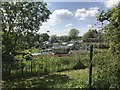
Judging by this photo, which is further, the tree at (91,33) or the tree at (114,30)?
the tree at (91,33)

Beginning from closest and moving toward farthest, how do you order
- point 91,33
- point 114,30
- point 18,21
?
point 114,30 → point 91,33 → point 18,21

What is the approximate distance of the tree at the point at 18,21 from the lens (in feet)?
28.5

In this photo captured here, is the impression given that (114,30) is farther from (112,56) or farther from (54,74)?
(54,74)

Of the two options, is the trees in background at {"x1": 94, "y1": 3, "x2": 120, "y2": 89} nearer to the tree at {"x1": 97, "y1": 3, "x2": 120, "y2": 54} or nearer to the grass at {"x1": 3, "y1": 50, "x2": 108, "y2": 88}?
the tree at {"x1": 97, "y1": 3, "x2": 120, "y2": 54}

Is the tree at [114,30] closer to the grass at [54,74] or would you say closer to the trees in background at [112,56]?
the trees in background at [112,56]

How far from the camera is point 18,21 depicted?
941cm

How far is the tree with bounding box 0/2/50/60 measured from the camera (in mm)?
8689

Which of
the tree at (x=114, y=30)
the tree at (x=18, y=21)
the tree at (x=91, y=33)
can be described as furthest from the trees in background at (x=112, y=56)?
the tree at (x=18, y=21)

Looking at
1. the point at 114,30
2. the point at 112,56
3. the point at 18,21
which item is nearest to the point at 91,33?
the point at 114,30

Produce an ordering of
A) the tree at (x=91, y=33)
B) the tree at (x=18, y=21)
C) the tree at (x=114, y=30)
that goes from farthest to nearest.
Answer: the tree at (x=18, y=21) < the tree at (x=91, y=33) < the tree at (x=114, y=30)

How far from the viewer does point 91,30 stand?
5.62 m

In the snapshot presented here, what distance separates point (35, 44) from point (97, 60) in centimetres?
541

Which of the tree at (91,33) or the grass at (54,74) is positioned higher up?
the tree at (91,33)

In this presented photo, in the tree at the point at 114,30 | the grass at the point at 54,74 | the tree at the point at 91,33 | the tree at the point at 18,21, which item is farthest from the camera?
the tree at the point at 18,21
